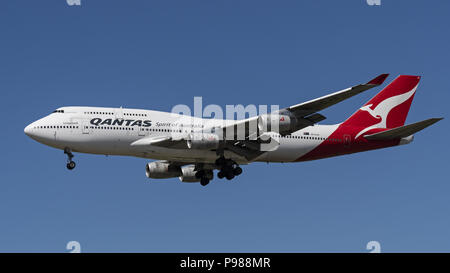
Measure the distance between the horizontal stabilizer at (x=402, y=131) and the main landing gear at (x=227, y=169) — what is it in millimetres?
10682

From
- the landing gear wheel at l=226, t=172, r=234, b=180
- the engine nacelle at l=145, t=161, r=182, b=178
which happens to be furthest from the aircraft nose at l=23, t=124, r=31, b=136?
the landing gear wheel at l=226, t=172, r=234, b=180

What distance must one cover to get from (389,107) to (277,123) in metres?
14.0

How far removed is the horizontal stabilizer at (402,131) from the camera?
45.2m

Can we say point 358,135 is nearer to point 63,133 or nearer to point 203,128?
point 203,128

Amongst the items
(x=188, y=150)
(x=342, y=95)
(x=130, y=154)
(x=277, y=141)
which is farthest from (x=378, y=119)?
(x=130, y=154)

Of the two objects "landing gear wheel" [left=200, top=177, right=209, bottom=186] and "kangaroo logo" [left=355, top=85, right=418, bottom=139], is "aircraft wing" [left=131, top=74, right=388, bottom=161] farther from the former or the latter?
"kangaroo logo" [left=355, top=85, right=418, bottom=139]

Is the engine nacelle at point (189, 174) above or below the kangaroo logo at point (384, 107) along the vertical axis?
below

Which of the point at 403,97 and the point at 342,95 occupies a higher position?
the point at 403,97

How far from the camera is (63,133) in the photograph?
4584cm

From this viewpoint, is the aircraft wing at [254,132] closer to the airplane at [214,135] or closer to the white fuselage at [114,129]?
the airplane at [214,135]

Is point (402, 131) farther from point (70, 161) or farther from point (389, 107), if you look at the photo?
point (70, 161)

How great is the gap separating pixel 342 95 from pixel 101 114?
1704cm

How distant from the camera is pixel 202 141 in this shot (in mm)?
44812

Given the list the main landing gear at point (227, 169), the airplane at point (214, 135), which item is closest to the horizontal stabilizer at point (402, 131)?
the airplane at point (214, 135)
